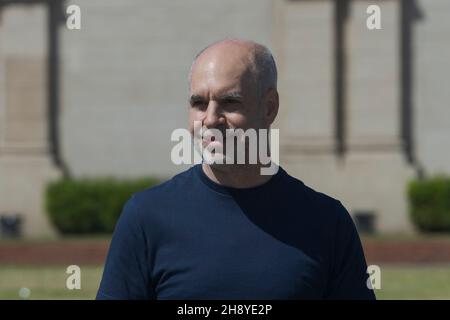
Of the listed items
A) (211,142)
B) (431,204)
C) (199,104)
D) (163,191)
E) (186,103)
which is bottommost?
(431,204)

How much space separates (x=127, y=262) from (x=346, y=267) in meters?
0.64

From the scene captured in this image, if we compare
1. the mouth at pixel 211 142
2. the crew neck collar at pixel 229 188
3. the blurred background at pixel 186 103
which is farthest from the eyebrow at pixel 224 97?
the blurred background at pixel 186 103

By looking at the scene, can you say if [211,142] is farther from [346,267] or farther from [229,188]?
[346,267]

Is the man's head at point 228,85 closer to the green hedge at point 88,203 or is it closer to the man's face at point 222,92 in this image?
the man's face at point 222,92

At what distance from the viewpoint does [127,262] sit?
372 cm

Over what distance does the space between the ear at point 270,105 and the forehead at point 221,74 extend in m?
0.12

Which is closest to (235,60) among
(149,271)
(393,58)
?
(149,271)

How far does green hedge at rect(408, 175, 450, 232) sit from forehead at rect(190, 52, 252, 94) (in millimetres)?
24873

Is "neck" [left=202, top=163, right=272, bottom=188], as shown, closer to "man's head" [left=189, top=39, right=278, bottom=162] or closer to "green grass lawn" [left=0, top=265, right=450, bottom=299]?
"man's head" [left=189, top=39, right=278, bottom=162]

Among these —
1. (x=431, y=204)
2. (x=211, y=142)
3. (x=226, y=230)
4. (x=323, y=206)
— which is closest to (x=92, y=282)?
(x=431, y=204)

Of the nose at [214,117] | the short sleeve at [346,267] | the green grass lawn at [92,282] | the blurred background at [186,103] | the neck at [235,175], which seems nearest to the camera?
the nose at [214,117]

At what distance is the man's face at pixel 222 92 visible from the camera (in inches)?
144
